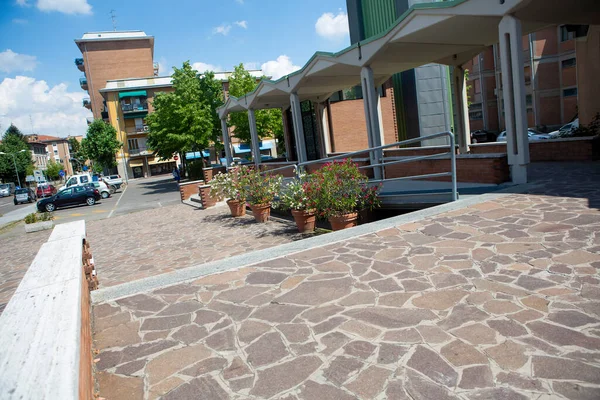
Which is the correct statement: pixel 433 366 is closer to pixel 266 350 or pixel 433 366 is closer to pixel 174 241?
pixel 266 350

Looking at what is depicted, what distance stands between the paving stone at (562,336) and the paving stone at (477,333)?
0.30m

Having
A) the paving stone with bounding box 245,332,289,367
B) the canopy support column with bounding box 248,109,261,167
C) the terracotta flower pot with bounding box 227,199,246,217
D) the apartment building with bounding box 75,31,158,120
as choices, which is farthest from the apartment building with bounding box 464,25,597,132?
the apartment building with bounding box 75,31,158,120

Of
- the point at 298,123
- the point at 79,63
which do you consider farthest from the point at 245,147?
the point at 298,123

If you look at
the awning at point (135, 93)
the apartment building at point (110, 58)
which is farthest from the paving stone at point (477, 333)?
the apartment building at point (110, 58)

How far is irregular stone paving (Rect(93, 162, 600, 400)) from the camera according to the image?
8.84 feet

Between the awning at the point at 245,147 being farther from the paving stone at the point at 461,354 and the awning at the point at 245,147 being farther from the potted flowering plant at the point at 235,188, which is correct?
the paving stone at the point at 461,354

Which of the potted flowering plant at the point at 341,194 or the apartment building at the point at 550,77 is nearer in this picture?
the potted flowering plant at the point at 341,194

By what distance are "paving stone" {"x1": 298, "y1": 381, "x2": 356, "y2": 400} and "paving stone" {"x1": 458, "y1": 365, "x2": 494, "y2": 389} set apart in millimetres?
687

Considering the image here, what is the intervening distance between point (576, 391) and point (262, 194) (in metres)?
9.63

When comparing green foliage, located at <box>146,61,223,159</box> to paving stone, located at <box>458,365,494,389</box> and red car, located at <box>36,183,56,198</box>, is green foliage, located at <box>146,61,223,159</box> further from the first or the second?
paving stone, located at <box>458,365,494,389</box>

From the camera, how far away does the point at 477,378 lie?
263cm

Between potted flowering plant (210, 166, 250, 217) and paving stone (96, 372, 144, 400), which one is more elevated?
potted flowering plant (210, 166, 250, 217)

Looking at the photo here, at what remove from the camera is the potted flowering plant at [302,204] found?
907 centimetres

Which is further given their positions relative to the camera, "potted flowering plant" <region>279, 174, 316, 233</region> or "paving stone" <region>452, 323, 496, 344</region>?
"potted flowering plant" <region>279, 174, 316, 233</region>
